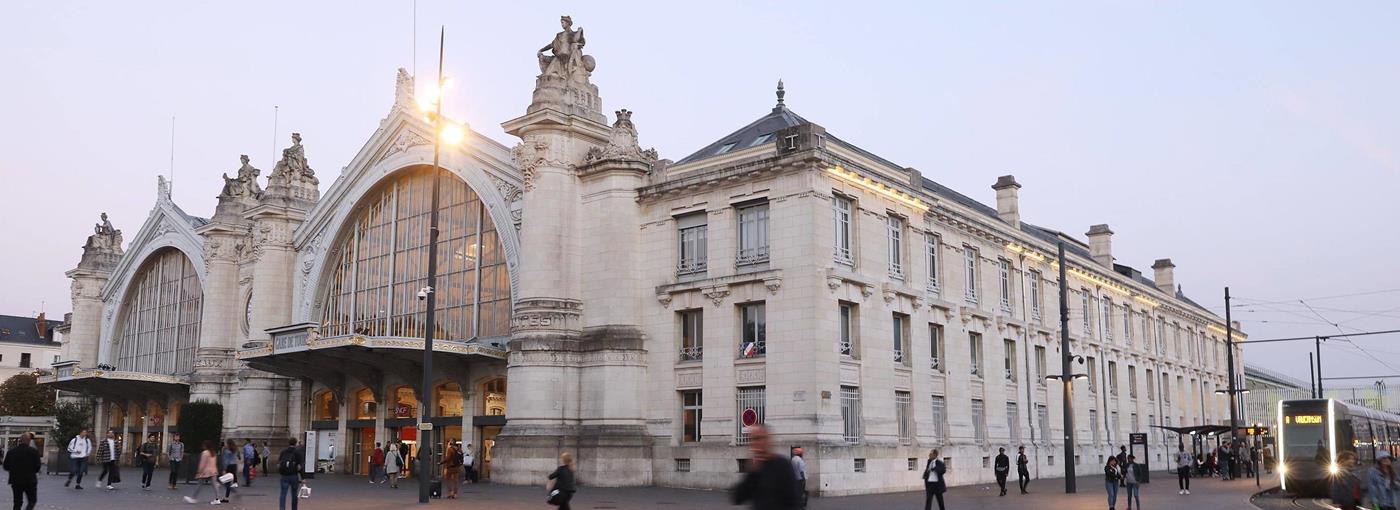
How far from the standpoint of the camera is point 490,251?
41.9 m

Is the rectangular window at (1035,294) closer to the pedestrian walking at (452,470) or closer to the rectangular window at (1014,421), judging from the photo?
the rectangular window at (1014,421)

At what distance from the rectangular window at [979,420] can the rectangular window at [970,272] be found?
362 cm

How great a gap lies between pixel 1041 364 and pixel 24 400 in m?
84.7

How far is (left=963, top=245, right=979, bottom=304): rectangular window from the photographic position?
41.0 meters

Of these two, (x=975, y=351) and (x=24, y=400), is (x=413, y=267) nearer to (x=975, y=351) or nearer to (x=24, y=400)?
(x=975, y=351)

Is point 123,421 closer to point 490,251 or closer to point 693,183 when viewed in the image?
point 490,251

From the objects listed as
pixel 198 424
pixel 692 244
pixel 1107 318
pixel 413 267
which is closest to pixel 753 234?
pixel 692 244

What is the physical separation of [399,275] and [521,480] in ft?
46.8

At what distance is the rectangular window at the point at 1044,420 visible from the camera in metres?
45.3

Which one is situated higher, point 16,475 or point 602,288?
point 602,288

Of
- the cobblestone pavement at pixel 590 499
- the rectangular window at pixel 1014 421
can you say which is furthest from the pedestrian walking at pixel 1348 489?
the rectangular window at pixel 1014 421

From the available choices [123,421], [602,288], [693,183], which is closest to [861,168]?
[693,183]

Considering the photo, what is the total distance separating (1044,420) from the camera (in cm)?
4559

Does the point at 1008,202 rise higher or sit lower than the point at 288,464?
higher
